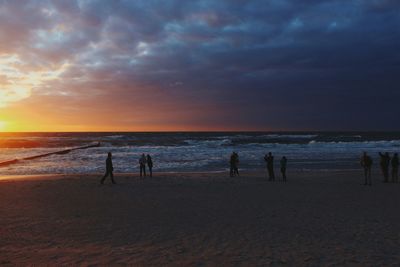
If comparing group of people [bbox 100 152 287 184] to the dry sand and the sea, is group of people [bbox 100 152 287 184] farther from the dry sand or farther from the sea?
the sea

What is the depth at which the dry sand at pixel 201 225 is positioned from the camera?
654 centimetres

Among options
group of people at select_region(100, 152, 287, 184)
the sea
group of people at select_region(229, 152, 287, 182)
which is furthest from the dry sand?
the sea

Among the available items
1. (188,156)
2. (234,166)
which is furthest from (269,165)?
(188,156)

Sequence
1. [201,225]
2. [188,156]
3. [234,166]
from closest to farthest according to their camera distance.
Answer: [201,225] → [234,166] → [188,156]

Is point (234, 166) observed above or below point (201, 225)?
above

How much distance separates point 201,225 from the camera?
895cm

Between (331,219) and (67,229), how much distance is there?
267 inches

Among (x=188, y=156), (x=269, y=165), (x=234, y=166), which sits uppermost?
(x=269, y=165)

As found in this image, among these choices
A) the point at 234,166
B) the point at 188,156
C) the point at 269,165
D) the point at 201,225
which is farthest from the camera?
the point at 188,156

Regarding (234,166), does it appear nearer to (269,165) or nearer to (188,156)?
(269,165)

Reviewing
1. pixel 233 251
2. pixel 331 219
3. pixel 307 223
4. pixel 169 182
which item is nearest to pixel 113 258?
pixel 233 251

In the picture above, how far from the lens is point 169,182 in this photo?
17734 mm

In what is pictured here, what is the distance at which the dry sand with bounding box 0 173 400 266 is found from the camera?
6.54 metres

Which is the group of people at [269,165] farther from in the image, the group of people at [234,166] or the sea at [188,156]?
the sea at [188,156]
